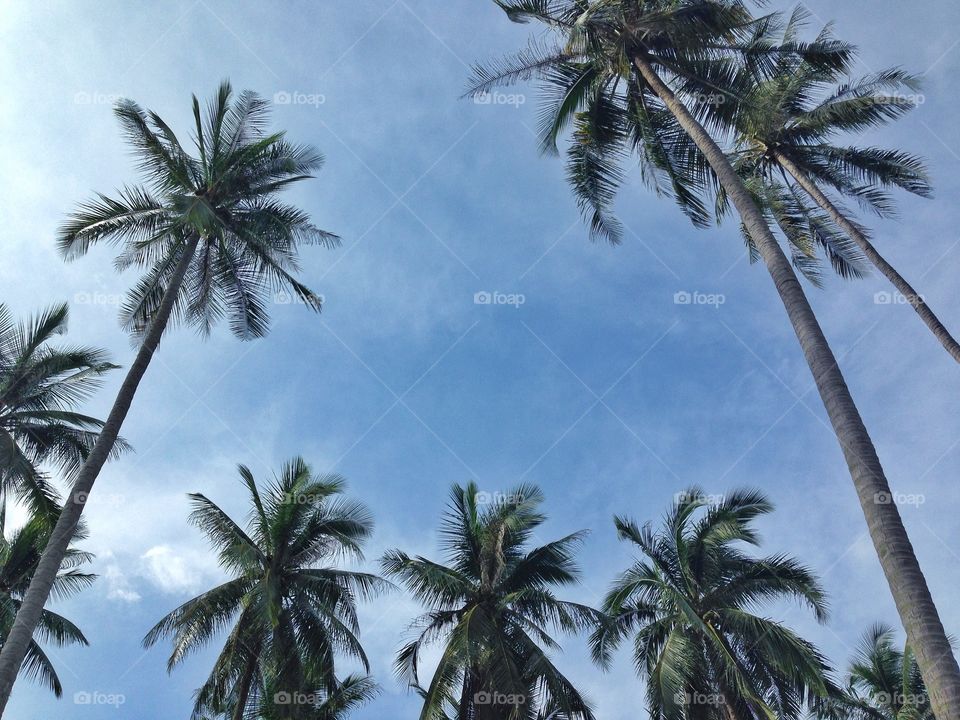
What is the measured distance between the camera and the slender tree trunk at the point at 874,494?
7492mm

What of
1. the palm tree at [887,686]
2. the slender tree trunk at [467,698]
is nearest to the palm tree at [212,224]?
the slender tree trunk at [467,698]

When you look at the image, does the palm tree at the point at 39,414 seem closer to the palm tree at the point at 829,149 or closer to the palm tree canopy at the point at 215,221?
the palm tree canopy at the point at 215,221

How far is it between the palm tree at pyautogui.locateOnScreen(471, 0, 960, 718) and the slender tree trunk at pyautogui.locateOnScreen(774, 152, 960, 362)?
2.82 meters

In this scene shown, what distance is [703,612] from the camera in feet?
70.7

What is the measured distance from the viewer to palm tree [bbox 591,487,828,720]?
1931cm

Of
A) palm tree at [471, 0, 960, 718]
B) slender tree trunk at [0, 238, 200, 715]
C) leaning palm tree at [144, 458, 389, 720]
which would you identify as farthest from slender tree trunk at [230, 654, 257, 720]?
palm tree at [471, 0, 960, 718]

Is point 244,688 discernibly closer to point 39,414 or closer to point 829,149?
point 39,414

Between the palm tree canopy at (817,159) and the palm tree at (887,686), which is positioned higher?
the palm tree canopy at (817,159)

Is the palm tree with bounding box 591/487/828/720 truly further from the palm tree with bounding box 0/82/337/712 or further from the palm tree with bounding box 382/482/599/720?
the palm tree with bounding box 0/82/337/712

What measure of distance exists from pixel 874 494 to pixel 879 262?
36.9 ft

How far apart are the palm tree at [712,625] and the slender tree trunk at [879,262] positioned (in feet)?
25.5

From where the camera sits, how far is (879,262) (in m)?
18.2

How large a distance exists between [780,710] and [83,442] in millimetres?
20678

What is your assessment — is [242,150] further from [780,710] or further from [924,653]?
[780,710]
